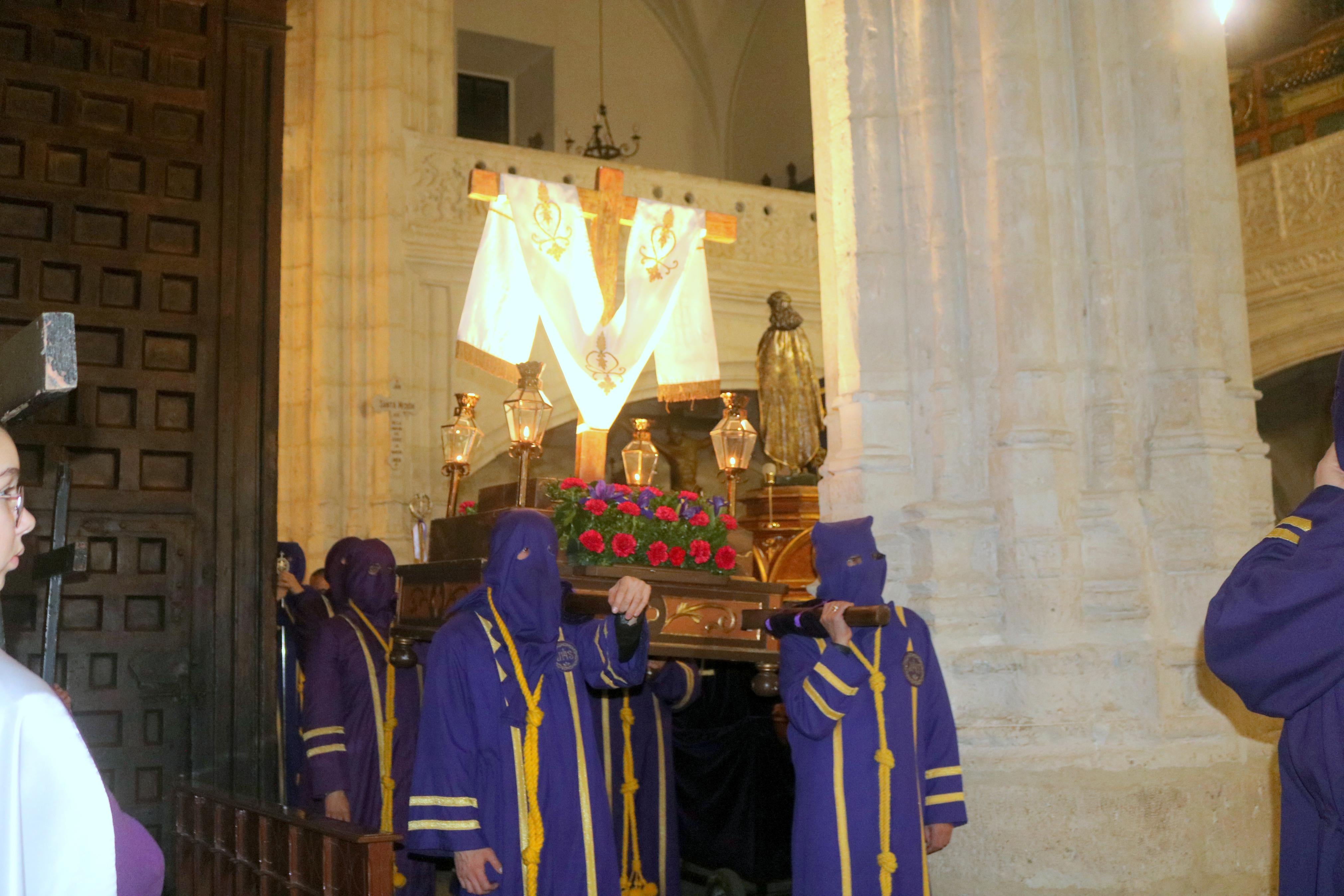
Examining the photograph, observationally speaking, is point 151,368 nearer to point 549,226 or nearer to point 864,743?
point 549,226

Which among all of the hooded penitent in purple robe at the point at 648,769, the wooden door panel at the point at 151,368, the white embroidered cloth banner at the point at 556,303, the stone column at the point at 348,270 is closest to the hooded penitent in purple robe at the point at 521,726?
the wooden door panel at the point at 151,368

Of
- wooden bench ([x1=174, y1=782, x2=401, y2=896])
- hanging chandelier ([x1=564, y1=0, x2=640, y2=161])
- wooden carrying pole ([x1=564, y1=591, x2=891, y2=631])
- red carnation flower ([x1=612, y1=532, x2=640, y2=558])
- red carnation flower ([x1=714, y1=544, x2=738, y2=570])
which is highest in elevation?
hanging chandelier ([x1=564, y1=0, x2=640, y2=161])

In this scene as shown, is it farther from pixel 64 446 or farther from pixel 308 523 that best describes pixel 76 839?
pixel 308 523

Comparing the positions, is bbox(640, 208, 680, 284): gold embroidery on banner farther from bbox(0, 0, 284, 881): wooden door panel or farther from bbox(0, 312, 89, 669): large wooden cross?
bbox(0, 312, 89, 669): large wooden cross

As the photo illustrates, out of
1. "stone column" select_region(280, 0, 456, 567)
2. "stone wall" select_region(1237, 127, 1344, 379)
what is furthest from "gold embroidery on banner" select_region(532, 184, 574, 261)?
"stone wall" select_region(1237, 127, 1344, 379)

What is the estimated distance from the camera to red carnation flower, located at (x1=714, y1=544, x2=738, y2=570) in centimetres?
422

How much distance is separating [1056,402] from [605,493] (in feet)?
5.23

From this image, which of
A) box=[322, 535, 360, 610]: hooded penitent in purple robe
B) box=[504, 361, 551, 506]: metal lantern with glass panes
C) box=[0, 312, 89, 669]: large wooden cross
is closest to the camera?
box=[0, 312, 89, 669]: large wooden cross

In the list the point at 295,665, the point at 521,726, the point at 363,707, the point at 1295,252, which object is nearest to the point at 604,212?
the point at 363,707

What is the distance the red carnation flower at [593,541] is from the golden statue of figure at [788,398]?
346 cm

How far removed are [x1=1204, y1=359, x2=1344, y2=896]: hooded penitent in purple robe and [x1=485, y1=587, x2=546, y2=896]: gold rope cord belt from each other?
6.01 ft

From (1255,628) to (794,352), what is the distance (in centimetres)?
538

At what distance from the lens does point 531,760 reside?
3.50 metres

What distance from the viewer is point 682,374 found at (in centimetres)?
604
